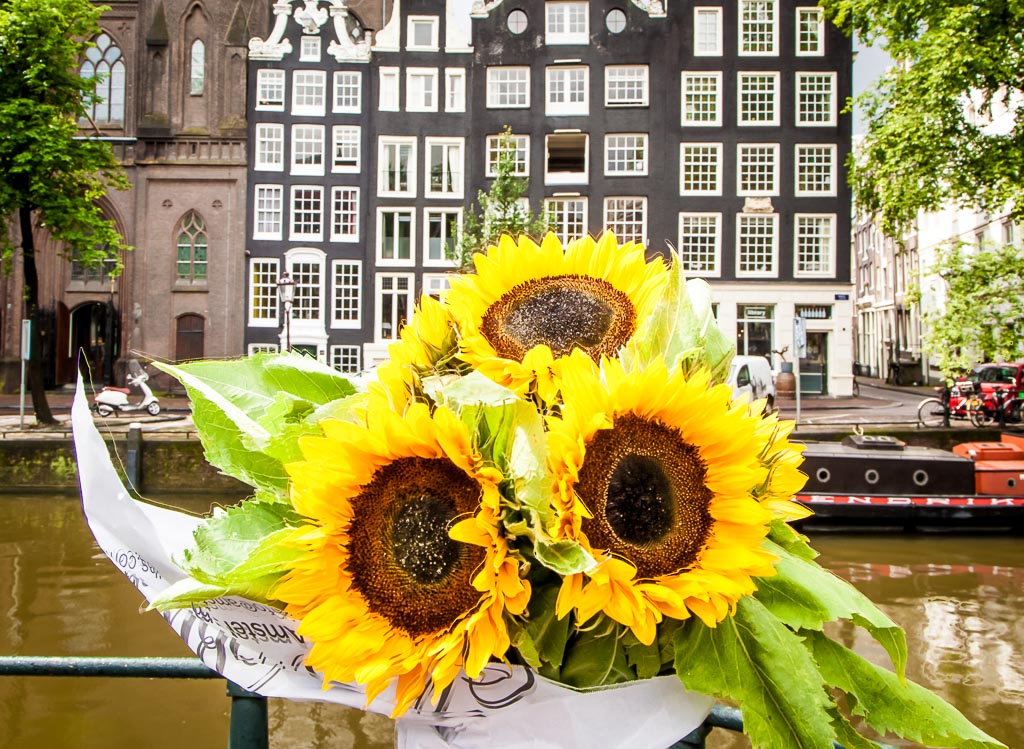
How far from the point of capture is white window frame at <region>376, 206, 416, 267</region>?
28375 millimetres

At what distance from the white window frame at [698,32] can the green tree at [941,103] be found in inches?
518

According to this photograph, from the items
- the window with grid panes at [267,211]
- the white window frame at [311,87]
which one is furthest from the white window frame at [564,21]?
the window with grid panes at [267,211]

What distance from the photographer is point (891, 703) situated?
0.86 meters

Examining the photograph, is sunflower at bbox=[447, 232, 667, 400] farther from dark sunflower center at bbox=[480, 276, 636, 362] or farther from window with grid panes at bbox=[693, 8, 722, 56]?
window with grid panes at bbox=[693, 8, 722, 56]

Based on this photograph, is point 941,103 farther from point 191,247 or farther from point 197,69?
point 197,69

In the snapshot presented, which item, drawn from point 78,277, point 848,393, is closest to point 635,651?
point 848,393

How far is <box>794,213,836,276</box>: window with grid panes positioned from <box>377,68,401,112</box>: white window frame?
14466 mm

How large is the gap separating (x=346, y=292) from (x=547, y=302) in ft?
92.4

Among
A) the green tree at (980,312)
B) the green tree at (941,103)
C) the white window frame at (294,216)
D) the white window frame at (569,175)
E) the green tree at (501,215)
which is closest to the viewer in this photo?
the green tree at (941,103)

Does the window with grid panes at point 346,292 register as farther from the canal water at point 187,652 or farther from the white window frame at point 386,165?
the canal water at point 187,652

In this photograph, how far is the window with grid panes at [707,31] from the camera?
94.0ft

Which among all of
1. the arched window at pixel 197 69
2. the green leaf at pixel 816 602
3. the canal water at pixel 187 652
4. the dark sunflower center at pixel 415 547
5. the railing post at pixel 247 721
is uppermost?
the arched window at pixel 197 69

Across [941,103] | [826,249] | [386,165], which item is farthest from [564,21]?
[941,103]

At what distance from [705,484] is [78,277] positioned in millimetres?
32683
